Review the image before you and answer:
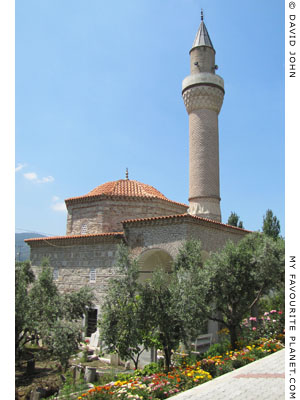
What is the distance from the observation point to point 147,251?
12.3 meters

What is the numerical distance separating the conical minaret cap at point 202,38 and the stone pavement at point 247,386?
13706 millimetres

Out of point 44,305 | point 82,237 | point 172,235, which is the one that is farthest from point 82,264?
point 44,305

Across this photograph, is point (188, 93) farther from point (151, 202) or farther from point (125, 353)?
point (125, 353)

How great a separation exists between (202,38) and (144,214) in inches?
339

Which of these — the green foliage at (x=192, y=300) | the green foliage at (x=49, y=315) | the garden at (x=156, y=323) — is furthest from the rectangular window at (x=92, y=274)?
the green foliage at (x=192, y=300)

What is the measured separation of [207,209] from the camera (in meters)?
14.4

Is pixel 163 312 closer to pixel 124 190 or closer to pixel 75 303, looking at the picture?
pixel 75 303

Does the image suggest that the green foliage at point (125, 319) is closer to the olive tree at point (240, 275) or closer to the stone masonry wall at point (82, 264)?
the olive tree at point (240, 275)

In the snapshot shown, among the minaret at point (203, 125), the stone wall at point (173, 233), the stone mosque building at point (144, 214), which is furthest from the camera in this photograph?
the minaret at point (203, 125)

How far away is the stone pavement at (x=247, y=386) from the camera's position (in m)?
5.59

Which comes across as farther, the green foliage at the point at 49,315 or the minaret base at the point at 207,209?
the minaret base at the point at 207,209
